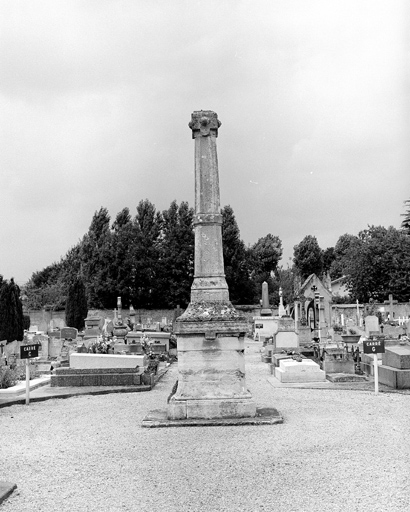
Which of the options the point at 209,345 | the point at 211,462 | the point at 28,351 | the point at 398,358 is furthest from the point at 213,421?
the point at 398,358

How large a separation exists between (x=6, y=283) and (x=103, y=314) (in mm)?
14520

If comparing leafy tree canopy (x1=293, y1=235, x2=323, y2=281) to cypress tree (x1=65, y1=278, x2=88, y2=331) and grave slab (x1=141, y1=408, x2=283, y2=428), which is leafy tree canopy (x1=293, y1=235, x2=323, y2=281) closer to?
cypress tree (x1=65, y1=278, x2=88, y2=331)

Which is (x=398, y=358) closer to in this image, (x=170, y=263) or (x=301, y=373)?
(x=301, y=373)

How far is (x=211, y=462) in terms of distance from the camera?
5949 millimetres

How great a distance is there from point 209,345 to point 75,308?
109 feet

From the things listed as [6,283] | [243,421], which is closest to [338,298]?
[6,283]

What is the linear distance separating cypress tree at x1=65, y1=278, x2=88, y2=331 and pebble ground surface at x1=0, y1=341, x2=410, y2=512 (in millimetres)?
31009

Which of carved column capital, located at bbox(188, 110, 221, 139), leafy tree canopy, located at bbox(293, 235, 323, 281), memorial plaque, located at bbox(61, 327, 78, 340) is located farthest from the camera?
leafy tree canopy, located at bbox(293, 235, 323, 281)

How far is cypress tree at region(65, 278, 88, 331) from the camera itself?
40125 mm

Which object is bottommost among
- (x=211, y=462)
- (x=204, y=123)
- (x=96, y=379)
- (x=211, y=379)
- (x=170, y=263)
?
(x=211, y=462)

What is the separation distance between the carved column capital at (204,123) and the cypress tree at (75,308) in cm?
3277

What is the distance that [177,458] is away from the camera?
6.18 meters

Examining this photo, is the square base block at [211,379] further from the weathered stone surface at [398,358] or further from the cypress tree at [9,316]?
the cypress tree at [9,316]

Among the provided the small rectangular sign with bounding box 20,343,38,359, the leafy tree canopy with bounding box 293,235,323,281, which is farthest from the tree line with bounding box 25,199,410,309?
the small rectangular sign with bounding box 20,343,38,359
